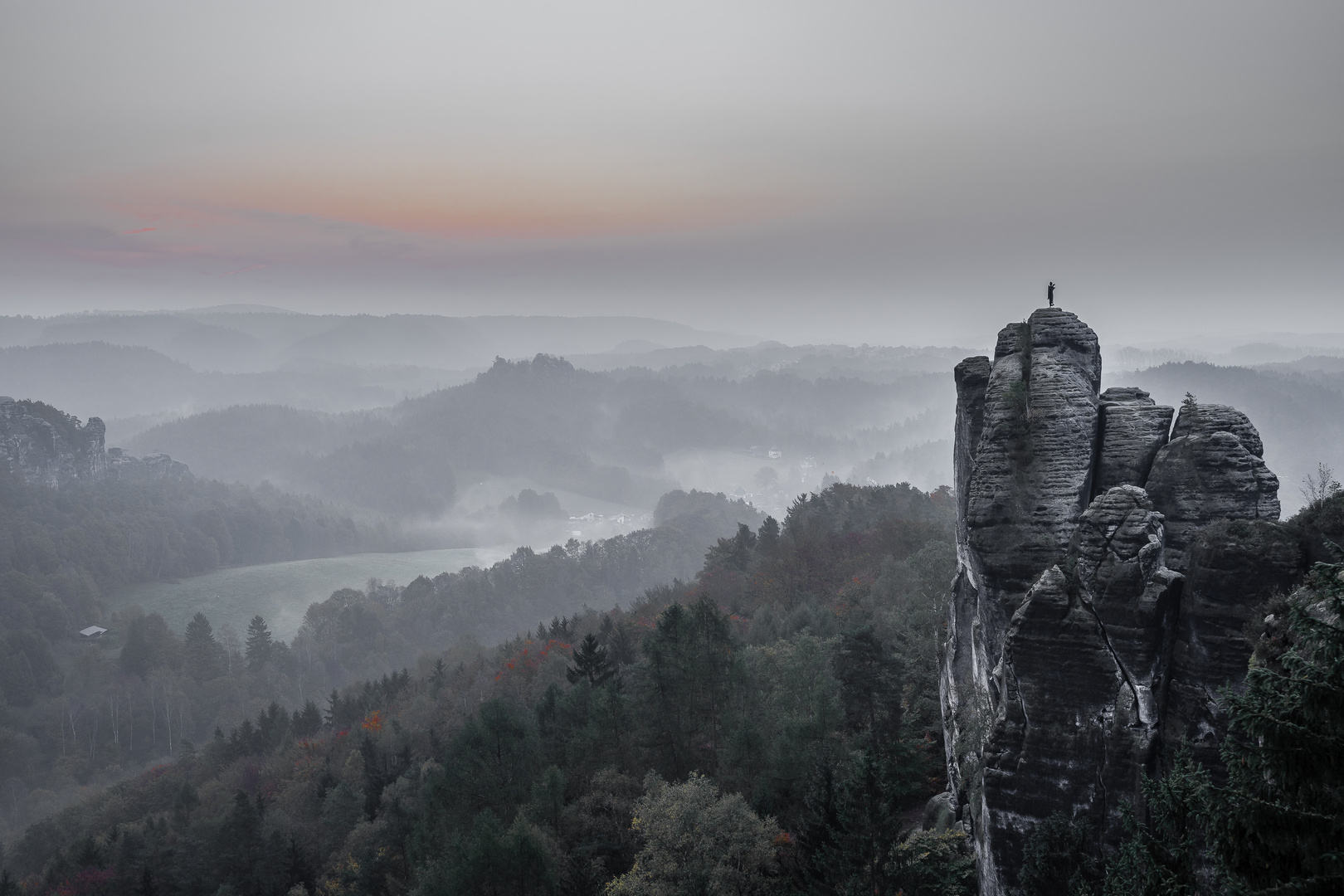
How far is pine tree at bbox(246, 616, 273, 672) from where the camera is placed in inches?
5433

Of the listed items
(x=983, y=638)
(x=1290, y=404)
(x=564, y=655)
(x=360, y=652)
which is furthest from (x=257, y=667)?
(x=1290, y=404)

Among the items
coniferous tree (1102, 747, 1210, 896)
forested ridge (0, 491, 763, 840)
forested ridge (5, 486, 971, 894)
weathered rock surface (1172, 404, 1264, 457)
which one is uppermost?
weathered rock surface (1172, 404, 1264, 457)

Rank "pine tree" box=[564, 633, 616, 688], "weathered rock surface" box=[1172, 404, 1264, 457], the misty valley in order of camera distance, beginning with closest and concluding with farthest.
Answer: the misty valley
"weathered rock surface" box=[1172, 404, 1264, 457]
"pine tree" box=[564, 633, 616, 688]

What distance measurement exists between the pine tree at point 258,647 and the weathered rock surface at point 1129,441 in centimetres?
15179

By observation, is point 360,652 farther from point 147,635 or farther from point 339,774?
point 339,774

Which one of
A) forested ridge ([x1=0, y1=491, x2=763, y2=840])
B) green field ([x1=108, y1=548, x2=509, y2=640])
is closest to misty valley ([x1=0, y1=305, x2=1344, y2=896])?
forested ridge ([x1=0, y1=491, x2=763, y2=840])

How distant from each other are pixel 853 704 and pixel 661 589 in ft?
198

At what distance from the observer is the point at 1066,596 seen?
13609mm

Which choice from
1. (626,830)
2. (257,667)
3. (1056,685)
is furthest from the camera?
(257,667)

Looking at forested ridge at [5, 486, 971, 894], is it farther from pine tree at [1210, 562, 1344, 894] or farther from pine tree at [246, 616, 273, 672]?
pine tree at [246, 616, 273, 672]

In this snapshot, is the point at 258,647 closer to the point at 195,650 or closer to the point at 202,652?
the point at 202,652

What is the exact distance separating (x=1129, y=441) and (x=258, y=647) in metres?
154

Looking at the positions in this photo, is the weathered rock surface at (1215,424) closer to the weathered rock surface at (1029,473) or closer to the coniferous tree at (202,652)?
the weathered rock surface at (1029,473)

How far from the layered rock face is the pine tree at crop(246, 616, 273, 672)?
489 ft
